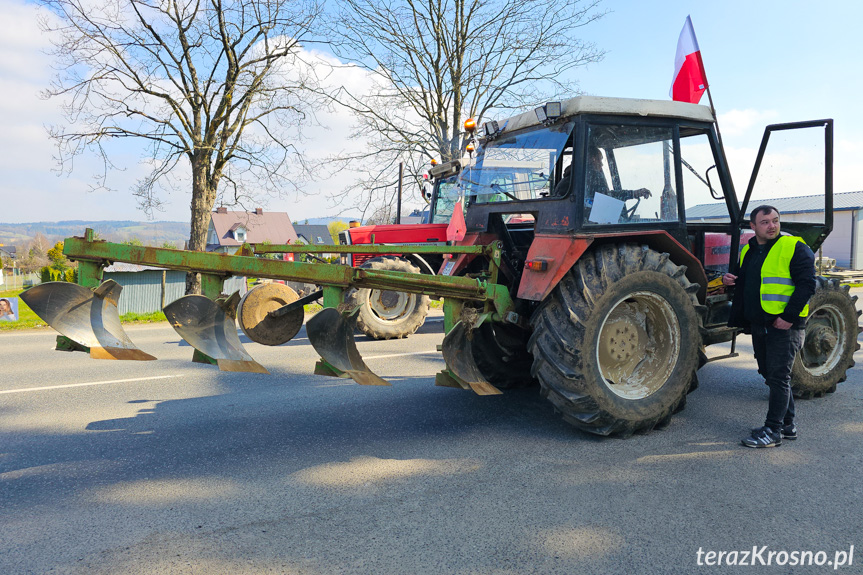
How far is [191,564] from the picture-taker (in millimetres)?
2461

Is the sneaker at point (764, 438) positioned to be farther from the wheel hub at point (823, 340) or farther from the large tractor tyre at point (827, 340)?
the wheel hub at point (823, 340)

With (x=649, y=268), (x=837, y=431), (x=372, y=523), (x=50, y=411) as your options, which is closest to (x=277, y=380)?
(x=50, y=411)

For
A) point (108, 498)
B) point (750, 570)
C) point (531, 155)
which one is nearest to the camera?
point (750, 570)

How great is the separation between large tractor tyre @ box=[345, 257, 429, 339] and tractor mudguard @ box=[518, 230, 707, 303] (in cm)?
446

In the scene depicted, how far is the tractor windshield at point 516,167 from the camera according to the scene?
4449 mm

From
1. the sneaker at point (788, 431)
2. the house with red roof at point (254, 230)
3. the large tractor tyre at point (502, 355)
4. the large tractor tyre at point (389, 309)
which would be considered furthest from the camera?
the house with red roof at point (254, 230)

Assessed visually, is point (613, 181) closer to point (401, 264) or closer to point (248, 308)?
point (248, 308)

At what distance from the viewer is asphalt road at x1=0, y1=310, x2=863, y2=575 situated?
2.55 meters

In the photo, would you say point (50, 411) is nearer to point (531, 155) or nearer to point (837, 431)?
point (531, 155)

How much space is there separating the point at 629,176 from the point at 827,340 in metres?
2.47

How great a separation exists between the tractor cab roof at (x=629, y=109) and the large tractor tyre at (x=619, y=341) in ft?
3.31

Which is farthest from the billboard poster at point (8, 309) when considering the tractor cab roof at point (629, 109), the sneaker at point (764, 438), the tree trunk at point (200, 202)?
the sneaker at point (764, 438)

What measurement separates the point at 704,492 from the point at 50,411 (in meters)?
4.85

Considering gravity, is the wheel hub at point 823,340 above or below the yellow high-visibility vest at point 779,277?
below
